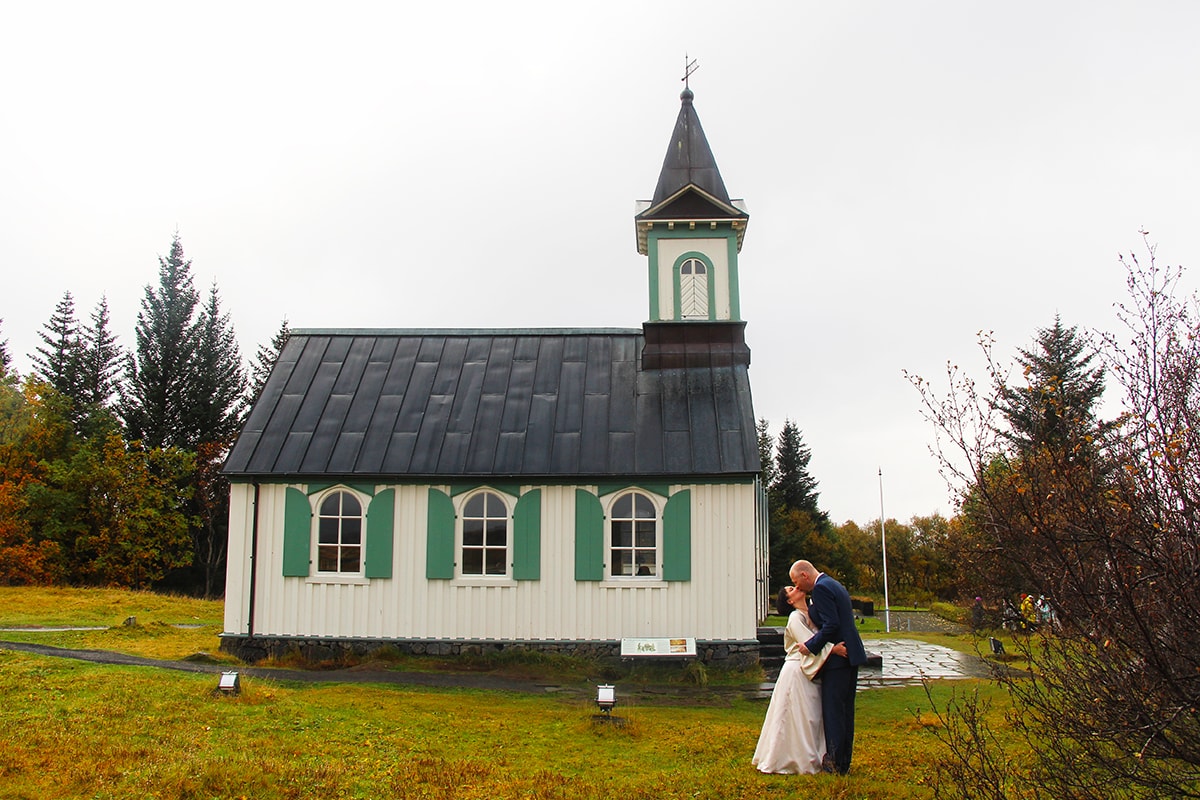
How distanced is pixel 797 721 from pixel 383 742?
14.3 ft

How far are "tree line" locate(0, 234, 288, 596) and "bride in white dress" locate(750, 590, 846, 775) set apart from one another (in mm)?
36176

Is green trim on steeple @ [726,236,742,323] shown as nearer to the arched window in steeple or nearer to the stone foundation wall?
the arched window in steeple

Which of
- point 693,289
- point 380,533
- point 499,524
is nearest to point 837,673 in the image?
point 499,524

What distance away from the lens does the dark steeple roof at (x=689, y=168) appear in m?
19.3

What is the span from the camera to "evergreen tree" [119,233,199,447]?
45.2 m

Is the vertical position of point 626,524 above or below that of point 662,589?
above

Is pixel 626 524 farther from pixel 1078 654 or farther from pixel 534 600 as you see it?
pixel 1078 654

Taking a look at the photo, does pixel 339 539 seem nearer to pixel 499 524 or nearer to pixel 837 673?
pixel 499 524

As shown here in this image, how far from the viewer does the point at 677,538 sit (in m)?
16.2

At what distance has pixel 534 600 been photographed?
16344 millimetres

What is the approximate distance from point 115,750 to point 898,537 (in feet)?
163

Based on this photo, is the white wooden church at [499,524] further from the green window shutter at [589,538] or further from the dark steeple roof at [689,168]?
the dark steeple roof at [689,168]

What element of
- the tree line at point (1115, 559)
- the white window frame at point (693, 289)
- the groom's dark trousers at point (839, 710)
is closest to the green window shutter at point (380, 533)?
the white window frame at point (693, 289)

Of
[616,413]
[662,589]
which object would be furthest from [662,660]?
[616,413]
